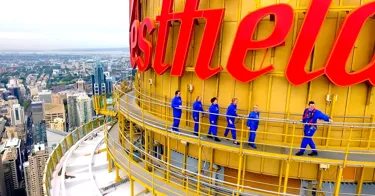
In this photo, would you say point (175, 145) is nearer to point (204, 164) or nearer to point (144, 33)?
point (204, 164)

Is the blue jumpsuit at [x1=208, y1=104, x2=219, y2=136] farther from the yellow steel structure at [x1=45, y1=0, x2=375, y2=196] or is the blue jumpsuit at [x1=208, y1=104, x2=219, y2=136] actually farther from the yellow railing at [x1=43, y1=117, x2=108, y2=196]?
the yellow railing at [x1=43, y1=117, x2=108, y2=196]

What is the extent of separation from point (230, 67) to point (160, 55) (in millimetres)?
3799

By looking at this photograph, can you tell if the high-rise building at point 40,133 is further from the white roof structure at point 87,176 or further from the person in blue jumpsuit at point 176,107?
the person in blue jumpsuit at point 176,107

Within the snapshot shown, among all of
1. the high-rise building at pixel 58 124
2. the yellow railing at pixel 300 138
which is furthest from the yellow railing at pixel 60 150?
the high-rise building at pixel 58 124

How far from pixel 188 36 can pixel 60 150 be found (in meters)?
12.9

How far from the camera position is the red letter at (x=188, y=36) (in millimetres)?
10711

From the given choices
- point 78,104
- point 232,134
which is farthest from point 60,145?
point 78,104

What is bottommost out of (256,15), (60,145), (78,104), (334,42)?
(78,104)

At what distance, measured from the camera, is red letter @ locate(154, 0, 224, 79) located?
35.1ft

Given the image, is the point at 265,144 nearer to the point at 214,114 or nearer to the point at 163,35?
the point at 214,114

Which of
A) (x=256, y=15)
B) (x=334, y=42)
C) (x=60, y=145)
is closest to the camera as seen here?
(x=334, y=42)

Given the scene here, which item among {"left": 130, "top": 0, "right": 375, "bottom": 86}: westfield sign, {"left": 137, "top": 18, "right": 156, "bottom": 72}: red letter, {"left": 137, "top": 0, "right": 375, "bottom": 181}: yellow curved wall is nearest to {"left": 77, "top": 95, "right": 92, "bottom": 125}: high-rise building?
{"left": 137, "top": 18, "right": 156, "bottom": 72}: red letter

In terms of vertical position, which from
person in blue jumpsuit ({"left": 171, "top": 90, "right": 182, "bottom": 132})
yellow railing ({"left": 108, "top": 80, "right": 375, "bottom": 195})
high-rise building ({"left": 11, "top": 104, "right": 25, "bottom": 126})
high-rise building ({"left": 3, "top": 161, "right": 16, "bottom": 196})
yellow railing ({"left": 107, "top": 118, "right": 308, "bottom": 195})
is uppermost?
person in blue jumpsuit ({"left": 171, "top": 90, "right": 182, "bottom": 132})

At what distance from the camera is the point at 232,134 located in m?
10.7
